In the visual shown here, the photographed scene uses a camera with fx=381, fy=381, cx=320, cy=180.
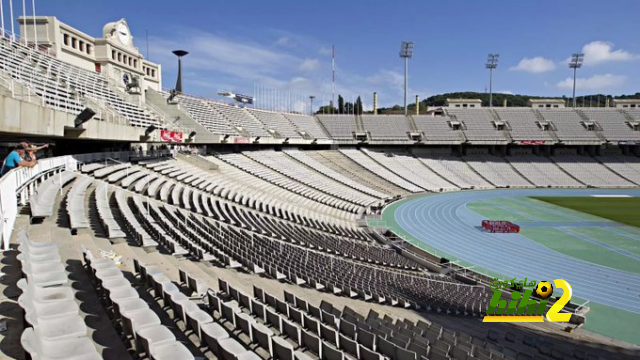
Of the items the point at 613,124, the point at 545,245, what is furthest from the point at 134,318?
the point at 613,124

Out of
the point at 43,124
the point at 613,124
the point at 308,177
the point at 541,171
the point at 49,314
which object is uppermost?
the point at 613,124

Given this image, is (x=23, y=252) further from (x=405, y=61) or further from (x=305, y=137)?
(x=405, y=61)

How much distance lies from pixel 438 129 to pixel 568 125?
1938 centimetres

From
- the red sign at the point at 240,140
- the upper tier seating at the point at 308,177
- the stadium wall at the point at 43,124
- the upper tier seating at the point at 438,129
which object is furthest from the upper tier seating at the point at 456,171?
the stadium wall at the point at 43,124

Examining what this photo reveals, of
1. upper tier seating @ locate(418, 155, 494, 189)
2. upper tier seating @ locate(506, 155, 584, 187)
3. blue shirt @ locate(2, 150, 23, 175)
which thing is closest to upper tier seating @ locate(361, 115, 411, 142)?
upper tier seating @ locate(418, 155, 494, 189)

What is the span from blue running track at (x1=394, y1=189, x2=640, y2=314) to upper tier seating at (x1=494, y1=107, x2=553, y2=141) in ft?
89.5

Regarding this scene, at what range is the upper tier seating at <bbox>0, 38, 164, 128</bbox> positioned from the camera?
619 inches

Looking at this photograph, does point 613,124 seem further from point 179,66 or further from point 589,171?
point 179,66

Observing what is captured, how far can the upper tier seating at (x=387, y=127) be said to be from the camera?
178 feet

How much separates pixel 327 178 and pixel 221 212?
20232 mm

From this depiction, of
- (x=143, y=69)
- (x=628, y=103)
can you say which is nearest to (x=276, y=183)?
(x=143, y=69)

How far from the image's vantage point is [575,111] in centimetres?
5897

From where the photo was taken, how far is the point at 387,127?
56.0 metres

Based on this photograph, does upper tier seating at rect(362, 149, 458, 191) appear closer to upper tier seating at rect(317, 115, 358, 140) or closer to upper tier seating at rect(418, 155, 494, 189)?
upper tier seating at rect(418, 155, 494, 189)
